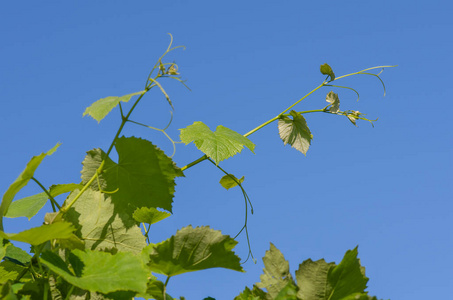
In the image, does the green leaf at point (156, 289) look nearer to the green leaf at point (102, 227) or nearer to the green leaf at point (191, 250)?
the green leaf at point (191, 250)

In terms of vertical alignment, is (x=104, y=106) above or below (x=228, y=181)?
below

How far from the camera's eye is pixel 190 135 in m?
1.31

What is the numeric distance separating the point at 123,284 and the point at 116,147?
415mm

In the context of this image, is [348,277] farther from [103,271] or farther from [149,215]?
[149,215]

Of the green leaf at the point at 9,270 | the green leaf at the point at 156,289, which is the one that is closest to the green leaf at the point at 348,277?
the green leaf at the point at 156,289

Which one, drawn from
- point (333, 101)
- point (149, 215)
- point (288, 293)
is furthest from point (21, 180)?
point (333, 101)

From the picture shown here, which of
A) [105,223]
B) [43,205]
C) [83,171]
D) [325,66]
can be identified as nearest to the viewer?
[105,223]

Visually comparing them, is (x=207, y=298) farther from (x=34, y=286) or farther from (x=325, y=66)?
(x=325, y=66)

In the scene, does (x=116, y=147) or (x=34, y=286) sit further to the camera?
(x=116, y=147)

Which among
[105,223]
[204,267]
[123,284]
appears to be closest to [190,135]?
[105,223]

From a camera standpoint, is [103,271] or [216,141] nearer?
[103,271]

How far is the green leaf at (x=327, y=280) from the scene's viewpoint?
77 cm

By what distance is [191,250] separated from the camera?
2.63ft

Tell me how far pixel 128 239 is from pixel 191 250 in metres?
0.24
